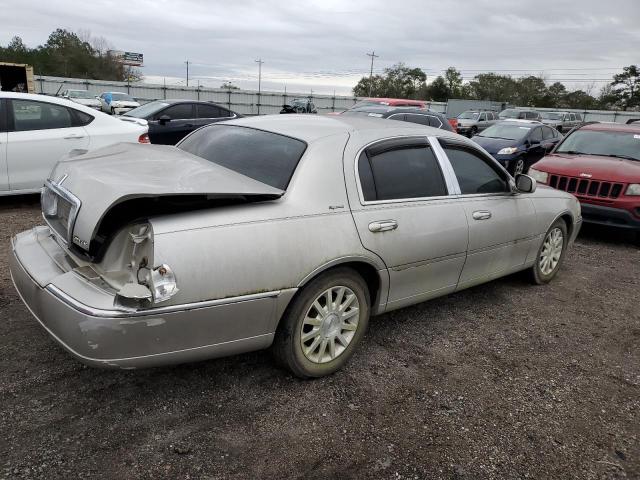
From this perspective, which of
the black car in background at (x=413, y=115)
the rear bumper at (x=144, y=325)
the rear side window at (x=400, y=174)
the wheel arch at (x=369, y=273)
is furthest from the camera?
the black car in background at (x=413, y=115)

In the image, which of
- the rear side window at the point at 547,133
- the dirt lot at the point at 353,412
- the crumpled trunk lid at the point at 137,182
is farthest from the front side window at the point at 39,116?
the rear side window at the point at 547,133

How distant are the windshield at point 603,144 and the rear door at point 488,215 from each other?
426cm

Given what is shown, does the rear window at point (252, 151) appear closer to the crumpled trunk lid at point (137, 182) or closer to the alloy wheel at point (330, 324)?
the crumpled trunk lid at point (137, 182)

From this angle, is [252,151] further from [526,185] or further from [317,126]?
[526,185]

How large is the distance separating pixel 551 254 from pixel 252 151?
3.45 metres

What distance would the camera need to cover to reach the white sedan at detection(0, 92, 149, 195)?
6.16 metres

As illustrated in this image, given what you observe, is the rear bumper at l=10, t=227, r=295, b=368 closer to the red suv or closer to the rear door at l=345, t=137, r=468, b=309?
the rear door at l=345, t=137, r=468, b=309

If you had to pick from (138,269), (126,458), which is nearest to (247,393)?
(126,458)

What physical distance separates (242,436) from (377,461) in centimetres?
70

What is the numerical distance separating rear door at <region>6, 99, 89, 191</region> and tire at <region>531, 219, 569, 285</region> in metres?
5.69

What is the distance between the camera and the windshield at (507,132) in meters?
12.3

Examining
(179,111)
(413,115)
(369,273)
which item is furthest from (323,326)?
(413,115)

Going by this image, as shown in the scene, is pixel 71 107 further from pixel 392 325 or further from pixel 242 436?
pixel 242 436

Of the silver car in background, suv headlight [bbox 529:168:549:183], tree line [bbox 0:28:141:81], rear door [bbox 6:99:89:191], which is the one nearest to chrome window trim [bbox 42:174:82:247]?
rear door [bbox 6:99:89:191]
